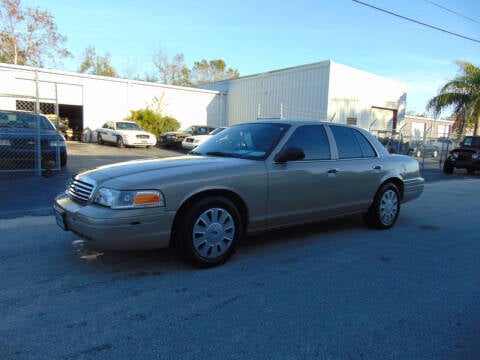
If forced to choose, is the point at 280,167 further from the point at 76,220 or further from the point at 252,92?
the point at 252,92

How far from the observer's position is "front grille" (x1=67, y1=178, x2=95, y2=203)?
3.74 meters

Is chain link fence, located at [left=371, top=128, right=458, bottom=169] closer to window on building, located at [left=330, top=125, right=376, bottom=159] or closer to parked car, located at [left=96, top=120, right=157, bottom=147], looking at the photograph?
parked car, located at [left=96, top=120, right=157, bottom=147]

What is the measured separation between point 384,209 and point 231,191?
294 centimetres

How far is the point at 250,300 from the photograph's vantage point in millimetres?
3289

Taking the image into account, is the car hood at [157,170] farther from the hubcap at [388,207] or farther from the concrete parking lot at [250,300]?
the hubcap at [388,207]

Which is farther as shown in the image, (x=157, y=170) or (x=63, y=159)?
(x=63, y=159)

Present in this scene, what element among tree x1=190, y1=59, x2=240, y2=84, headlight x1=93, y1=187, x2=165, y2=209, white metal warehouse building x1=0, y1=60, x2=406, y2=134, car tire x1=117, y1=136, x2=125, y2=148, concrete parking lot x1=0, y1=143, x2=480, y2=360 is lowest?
concrete parking lot x1=0, y1=143, x2=480, y2=360

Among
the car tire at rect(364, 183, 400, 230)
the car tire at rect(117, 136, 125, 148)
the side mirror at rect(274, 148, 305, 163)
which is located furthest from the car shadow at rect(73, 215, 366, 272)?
the car tire at rect(117, 136, 125, 148)

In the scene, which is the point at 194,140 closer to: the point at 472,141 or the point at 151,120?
the point at 151,120

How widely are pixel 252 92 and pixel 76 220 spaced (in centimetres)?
2397

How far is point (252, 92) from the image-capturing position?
2652cm

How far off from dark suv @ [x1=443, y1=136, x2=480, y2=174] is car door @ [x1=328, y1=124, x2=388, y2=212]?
1254 centimetres

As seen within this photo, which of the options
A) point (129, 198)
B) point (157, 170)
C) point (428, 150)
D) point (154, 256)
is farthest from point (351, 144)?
point (428, 150)

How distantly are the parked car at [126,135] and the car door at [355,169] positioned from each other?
15.8m
